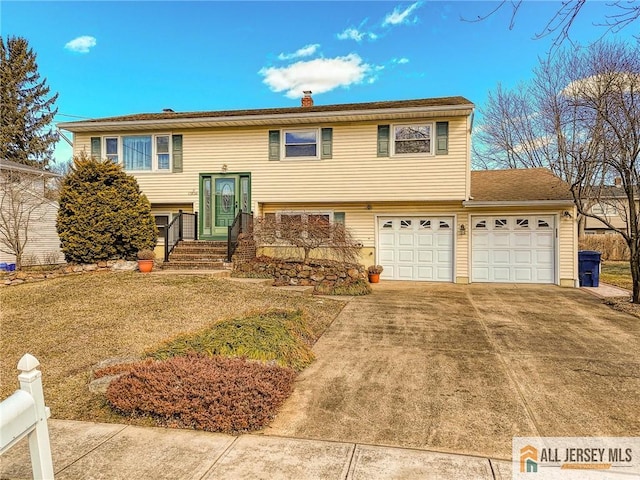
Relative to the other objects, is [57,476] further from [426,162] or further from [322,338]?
[426,162]

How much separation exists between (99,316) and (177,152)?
863cm

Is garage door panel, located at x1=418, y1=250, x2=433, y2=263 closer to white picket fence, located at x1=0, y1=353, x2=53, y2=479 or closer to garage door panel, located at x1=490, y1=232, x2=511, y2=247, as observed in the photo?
garage door panel, located at x1=490, y1=232, x2=511, y2=247

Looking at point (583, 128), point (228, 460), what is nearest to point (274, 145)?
point (228, 460)

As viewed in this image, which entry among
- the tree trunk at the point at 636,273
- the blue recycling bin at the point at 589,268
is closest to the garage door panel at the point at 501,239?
the blue recycling bin at the point at 589,268

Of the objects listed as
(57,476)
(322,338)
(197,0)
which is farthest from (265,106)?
(57,476)

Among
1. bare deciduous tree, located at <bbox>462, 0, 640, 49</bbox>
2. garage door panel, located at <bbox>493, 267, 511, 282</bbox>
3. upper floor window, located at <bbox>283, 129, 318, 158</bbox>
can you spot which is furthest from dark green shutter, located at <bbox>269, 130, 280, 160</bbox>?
bare deciduous tree, located at <bbox>462, 0, 640, 49</bbox>

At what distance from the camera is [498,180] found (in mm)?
15148

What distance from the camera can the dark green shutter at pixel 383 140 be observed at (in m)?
12.9

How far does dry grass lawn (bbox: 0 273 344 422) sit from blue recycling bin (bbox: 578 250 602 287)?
866 centimetres

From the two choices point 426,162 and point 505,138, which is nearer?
point 426,162

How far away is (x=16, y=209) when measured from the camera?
47.4 ft

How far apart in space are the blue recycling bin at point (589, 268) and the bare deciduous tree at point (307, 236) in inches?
285

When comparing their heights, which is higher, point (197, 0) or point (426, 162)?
point (197, 0)

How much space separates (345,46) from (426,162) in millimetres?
6329
